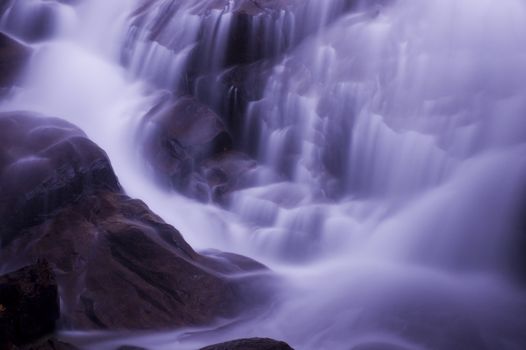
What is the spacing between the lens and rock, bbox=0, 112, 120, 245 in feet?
25.7

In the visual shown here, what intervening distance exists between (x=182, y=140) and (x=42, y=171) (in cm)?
361

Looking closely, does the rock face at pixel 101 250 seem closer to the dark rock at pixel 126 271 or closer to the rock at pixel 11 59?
the dark rock at pixel 126 271

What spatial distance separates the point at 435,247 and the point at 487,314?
150 cm

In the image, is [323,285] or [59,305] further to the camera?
[323,285]

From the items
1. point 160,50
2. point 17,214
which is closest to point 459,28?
point 160,50

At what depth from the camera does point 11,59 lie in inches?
516

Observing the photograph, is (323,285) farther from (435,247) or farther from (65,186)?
(65,186)

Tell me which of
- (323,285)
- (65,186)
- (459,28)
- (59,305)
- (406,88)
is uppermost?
(459,28)

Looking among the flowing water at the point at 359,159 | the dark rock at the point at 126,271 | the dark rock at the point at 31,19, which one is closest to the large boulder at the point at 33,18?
the dark rock at the point at 31,19

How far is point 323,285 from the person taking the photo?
867 cm

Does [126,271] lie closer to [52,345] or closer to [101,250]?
[101,250]

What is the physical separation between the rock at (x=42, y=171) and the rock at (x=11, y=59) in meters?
4.02

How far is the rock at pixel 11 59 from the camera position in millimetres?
12784

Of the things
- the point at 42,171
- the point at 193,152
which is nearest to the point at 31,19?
the point at 193,152
